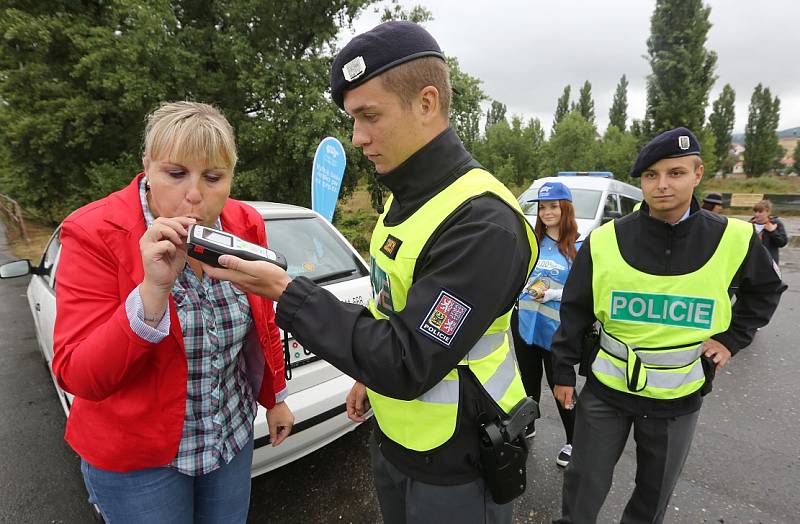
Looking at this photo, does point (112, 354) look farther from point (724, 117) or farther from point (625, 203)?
point (724, 117)

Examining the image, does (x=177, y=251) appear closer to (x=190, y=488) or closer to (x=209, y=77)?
(x=190, y=488)

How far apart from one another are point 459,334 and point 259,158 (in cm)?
978

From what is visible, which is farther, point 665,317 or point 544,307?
point 544,307

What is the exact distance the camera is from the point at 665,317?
183 cm

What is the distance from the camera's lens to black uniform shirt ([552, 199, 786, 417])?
6.05ft

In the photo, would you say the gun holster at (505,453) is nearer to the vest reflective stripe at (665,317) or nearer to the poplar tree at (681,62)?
the vest reflective stripe at (665,317)

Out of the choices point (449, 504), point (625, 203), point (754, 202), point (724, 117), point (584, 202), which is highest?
point (724, 117)

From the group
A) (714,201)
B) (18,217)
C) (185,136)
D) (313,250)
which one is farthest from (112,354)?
(18,217)

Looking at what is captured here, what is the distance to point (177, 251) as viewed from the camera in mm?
1107

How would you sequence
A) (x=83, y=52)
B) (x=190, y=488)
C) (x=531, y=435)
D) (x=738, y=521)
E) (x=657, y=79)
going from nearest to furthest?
(x=190, y=488)
(x=738, y=521)
(x=531, y=435)
(x=83, y=52)
(x=657, y=79)

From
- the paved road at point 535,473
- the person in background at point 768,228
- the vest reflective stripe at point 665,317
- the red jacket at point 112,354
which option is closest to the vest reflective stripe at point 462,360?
the red jacket at point 112,354

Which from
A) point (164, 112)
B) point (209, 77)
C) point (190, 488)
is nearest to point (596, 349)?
point (190, 488)

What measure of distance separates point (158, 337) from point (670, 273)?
196 cm

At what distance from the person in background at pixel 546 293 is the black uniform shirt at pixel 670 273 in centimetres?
80
